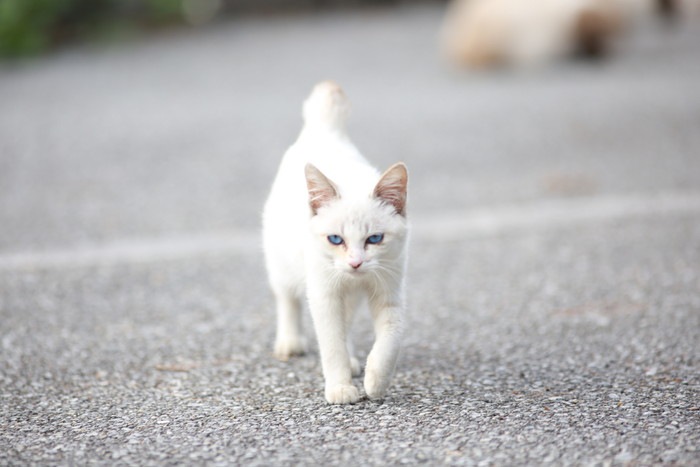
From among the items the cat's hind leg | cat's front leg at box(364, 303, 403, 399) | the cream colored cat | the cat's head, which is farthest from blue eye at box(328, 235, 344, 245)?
the cream colored cat

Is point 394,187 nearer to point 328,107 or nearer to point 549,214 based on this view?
point 328,107

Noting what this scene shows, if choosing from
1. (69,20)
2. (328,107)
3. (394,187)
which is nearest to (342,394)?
(394,187)

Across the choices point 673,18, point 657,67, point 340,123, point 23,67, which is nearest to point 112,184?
point 340,123

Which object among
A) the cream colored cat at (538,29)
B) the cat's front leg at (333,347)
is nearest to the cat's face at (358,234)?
the cat's front leg at (333,347)

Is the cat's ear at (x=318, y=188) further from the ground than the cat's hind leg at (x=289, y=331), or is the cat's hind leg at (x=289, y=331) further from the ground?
the cat's ear at (x=318, y=188)

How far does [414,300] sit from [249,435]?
5.52 feet

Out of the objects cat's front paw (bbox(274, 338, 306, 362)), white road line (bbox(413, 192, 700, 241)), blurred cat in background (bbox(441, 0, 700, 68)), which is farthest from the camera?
blurred cat in background (bbox(441, 0, 700, 68))

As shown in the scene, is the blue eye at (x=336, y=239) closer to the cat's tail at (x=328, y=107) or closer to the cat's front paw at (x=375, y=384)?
the cat's front paw at (x=375, y=384)

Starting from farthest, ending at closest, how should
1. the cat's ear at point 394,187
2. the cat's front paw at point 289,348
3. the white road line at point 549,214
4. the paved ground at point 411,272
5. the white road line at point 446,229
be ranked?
the white road line at point 549,214 → the white road line at point 446,229 → the cat's front paw at point 289,348 → the cat's ear at point 394,187 → the paved ground at point 411,272

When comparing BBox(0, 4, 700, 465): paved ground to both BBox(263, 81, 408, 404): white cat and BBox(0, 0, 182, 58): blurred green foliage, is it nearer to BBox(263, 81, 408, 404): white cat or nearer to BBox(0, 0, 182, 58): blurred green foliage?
BBox(263, 81, 408, 404): white cat

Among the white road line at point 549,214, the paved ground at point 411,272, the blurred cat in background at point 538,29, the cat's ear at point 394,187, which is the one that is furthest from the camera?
the blurred cat in background at point 538,29

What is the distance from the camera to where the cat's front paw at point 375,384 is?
2828 millimetres

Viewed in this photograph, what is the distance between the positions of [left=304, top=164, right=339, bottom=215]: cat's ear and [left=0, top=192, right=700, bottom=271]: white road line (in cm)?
216

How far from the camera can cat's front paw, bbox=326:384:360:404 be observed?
2.87 meters
